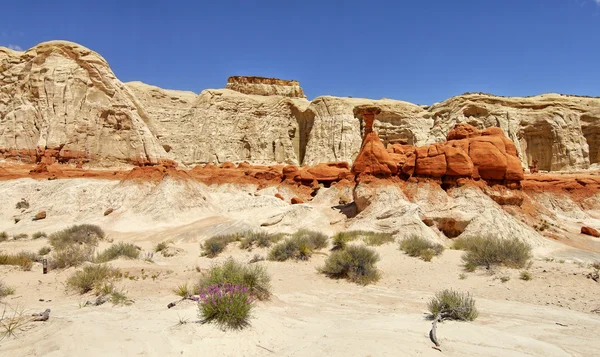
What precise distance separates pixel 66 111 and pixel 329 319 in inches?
1482

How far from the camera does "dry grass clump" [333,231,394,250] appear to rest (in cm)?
1372

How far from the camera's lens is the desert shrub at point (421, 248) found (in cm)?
1194

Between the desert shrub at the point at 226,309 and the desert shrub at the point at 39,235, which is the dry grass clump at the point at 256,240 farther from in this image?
the desert shrub at the point at 39,235

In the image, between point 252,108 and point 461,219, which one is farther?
point 252,108

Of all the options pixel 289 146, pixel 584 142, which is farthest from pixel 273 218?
pixel 584 142

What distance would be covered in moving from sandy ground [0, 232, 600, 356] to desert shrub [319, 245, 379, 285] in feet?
1.06

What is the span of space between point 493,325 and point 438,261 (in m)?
5.66

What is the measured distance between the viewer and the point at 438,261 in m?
11.6

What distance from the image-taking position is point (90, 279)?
769 centimetres

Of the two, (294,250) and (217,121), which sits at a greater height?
(217,121)

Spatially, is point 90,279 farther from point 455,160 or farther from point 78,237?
point 455,160

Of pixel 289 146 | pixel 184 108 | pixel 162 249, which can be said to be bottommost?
pixel 162 249

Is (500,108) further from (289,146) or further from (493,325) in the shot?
(493,325)

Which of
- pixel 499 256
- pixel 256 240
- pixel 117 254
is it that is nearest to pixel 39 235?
pixel 117 254
